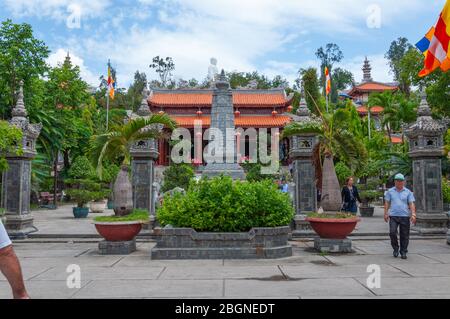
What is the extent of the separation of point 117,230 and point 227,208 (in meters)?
2.60

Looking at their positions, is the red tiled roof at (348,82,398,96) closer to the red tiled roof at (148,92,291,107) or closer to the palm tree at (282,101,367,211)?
the red tiled roof at (148,92,291,107)

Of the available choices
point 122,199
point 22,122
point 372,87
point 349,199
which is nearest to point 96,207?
point 22,122

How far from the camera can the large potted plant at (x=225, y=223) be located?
8.57 m

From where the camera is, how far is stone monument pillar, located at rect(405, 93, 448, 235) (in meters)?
12.3

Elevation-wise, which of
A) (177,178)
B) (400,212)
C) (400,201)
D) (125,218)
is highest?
(177,178)

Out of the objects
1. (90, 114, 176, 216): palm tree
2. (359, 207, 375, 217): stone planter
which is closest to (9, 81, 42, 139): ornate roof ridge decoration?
(90, 114, 176, 216): palm tree

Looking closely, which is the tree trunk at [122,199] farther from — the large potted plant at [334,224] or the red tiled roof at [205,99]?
the red tiled roof at [205,99]

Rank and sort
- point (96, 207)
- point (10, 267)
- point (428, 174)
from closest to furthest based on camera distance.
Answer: point (10, 267), point (428, 174), point (96, 207)

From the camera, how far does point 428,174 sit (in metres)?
12.6

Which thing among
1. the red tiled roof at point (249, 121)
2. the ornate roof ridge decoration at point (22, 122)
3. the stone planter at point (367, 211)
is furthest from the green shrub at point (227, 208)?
the red tiled roof at point (249, 121)

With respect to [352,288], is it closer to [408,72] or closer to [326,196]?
[326,196]

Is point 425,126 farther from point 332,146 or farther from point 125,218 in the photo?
point 125,218

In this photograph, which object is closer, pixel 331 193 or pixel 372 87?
pixel 331 193

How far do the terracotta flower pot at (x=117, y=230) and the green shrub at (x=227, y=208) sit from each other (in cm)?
76
